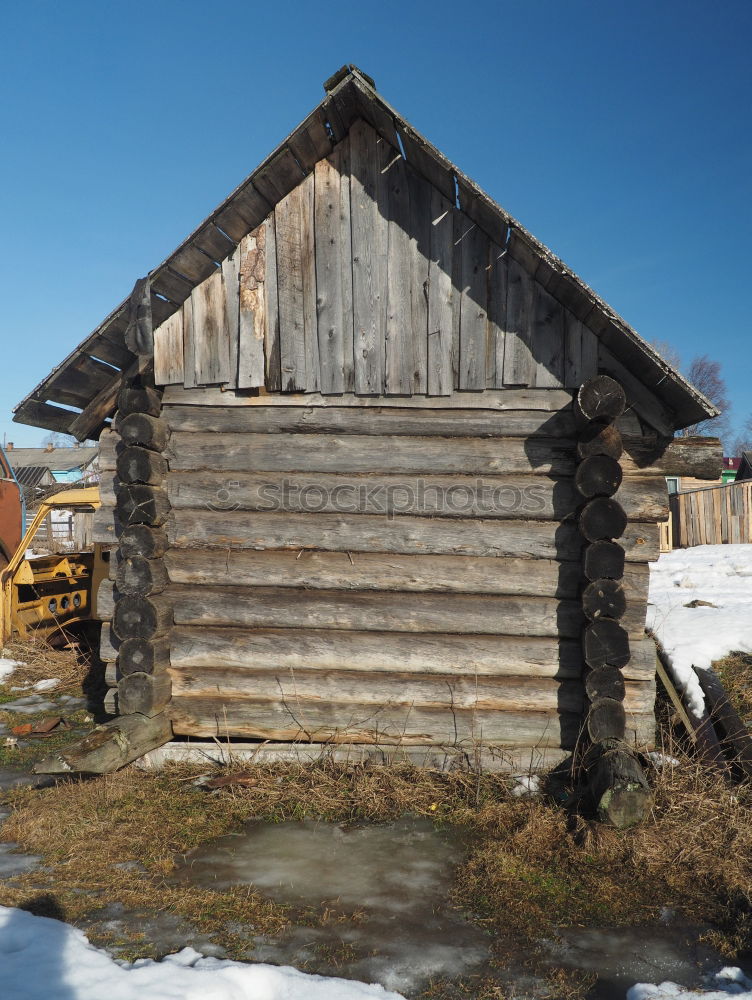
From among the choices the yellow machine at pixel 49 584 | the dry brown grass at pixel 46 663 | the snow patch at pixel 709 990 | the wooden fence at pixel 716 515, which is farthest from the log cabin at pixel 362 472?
the wooden fence at pixel 716 515

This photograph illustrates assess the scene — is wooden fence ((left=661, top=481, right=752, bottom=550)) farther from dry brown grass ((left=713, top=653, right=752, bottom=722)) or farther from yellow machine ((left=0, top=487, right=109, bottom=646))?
yellow machine ((left=0, top=487, right=109, bottom=646))

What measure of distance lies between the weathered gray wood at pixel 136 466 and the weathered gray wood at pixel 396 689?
5.29 feet

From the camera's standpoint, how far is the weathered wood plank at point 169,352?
5559 millimetres

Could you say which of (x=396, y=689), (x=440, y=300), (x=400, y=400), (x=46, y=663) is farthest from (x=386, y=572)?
(x=46, y=663)

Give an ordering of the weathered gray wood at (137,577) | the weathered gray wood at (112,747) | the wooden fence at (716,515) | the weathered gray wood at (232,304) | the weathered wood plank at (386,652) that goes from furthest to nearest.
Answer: the wooden fence at (716,515) → the weathered gray wood at (232,304) → the weathered gray wood at (137,577) → the weathered wood plank at (386,652) → the weathered gray wood at (112,747)

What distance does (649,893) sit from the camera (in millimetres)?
3717

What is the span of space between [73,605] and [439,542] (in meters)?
8.44

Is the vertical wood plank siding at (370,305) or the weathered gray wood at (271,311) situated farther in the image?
the weathered gray wood at (271,311)

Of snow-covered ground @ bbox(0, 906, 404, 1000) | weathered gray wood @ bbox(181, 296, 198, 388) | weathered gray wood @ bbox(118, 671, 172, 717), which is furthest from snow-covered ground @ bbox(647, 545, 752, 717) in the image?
weathered gray wood @ bbox(181, 296, 198, 388)

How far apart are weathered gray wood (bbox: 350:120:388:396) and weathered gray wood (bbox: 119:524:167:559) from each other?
2019 millimetres

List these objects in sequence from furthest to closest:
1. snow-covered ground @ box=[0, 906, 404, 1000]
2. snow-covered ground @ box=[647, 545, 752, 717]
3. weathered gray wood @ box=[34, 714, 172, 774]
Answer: snow-covered ground @ box=[647, 545, 752, 717], weathered gray wood @ box=[34, 714, 172, 774], snow-covered ground @ box=[0, 906, 404, 1000]

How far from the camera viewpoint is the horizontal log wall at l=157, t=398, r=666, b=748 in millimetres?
5242

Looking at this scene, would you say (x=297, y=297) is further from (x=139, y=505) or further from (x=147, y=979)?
(x=147, y=979)

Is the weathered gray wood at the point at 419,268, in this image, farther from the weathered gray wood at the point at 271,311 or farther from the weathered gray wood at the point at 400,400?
the weathered gray wood at the point at 271,311
